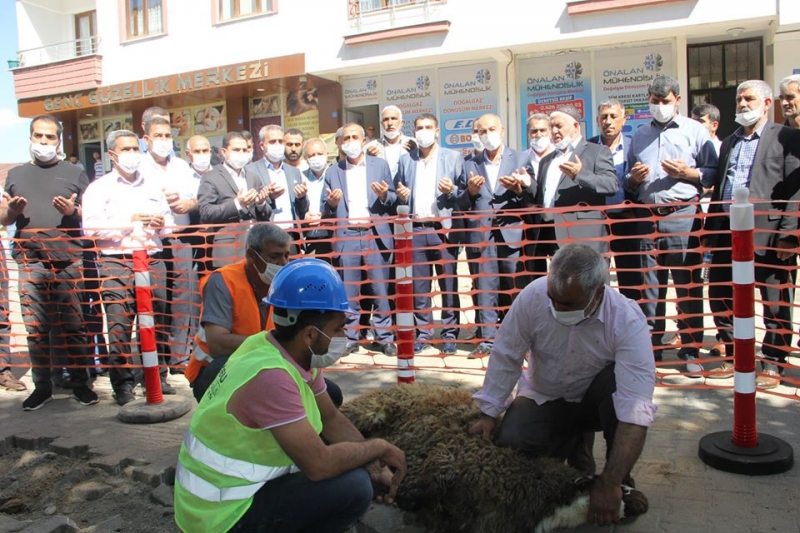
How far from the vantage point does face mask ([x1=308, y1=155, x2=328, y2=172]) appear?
7059 mm

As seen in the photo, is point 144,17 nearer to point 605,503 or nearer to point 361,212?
point 361,212

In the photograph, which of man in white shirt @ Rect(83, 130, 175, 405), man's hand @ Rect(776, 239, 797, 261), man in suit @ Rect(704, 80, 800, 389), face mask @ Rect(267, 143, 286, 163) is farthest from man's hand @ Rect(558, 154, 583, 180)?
man in white shirt @ Rect(83, 130, 175, 405)

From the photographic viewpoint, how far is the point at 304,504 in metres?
2.47

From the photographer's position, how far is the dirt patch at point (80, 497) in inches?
137

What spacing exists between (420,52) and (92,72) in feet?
33.1

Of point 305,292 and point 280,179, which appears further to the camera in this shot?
point 280,179

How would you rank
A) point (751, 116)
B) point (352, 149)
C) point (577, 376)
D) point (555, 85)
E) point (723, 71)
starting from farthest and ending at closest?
1. point (555, 85)
2. point (723, 71)
3. point (352, 149)
4. point (751, 116)
5. point (577, 376)

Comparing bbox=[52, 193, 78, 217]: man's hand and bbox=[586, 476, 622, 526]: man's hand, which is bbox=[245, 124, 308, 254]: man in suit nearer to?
bbox=[52, 193, 78, 217]: man's hand

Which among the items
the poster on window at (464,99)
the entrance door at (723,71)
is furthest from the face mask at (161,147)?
the entrance door at (723,71)

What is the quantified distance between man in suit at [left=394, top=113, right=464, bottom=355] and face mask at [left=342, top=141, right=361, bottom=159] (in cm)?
49

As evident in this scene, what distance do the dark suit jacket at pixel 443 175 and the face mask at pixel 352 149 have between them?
471 millimetres

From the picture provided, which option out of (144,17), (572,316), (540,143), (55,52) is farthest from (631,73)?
(55,52)

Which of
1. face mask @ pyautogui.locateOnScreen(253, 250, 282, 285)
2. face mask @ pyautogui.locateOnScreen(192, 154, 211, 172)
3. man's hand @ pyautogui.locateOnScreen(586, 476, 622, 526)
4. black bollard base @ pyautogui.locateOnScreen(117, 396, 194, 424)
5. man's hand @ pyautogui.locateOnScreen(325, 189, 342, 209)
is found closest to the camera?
man's hand @ pyautogui.locateOnScreen(586, 476, 622, 526)

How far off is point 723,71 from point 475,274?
10.2 meters
